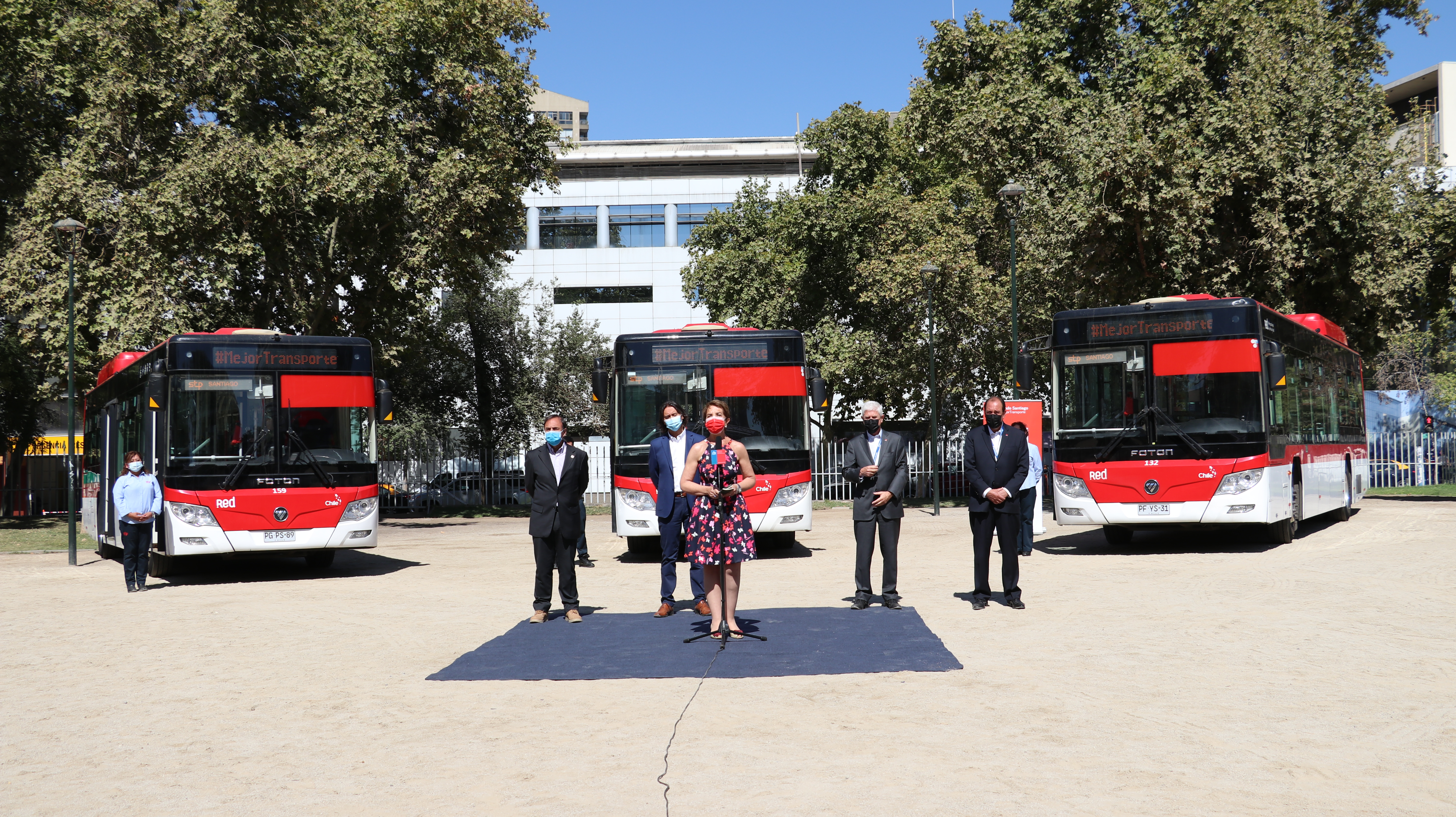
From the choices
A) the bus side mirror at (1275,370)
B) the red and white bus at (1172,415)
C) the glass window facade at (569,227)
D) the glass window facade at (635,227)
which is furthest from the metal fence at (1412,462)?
the glass window facade at (569,227)

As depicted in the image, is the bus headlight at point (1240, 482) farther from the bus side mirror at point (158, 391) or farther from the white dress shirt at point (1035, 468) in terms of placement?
the bus side mirror at point (158, 391)

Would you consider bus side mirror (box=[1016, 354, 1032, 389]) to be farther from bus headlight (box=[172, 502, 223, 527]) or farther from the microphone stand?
bus headlight (box=[172, 502, 223, 527])

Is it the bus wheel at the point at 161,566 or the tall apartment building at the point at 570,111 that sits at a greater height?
the tall apartment building at the point at 570,111

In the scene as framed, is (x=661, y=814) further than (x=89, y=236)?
No

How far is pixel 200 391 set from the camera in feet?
49.3

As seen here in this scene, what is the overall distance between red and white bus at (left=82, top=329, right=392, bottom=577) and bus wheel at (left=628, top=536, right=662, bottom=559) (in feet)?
15.5

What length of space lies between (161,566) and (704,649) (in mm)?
11393

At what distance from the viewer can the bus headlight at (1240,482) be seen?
1541 cm

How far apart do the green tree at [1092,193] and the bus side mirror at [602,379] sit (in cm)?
1264

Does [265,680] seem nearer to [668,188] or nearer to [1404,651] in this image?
[1404,651]

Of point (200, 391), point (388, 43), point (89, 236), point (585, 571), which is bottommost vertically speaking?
point (585, 571)

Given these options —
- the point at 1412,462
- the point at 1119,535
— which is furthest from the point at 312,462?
the point at 1412,462

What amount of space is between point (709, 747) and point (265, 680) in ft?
12.2

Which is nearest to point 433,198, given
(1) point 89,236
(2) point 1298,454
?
(1) point 89,236
